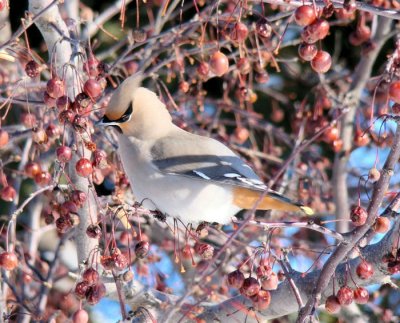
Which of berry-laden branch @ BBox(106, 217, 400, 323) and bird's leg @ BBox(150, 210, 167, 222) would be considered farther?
bird's leg @ BBox(150, 210, 167, 222)

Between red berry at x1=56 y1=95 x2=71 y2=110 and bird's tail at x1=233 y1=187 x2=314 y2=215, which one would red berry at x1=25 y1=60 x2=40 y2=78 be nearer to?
red berry at x1=56 y1=95 x2=71 y2=110

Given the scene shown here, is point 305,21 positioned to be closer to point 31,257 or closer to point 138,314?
point 138,314

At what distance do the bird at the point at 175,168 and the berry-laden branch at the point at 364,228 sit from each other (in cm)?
75

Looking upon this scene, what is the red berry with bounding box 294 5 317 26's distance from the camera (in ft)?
7.49

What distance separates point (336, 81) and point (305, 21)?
2.37 m

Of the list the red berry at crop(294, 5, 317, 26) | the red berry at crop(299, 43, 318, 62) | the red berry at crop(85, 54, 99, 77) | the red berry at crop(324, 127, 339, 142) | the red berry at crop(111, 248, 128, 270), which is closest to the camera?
the red berry at crop(294, 5, 317, 26)

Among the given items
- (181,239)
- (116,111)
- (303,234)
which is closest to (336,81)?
(303,234)

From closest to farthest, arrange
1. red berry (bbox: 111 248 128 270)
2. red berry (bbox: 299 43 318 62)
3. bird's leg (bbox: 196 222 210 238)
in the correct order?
1. red berry (bbox: 299 43 318 62)
2. red berry (bbox: 111 248 128 270)
3. bird's leg (bbox: 196 222 210 238)

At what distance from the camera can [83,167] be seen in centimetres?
265

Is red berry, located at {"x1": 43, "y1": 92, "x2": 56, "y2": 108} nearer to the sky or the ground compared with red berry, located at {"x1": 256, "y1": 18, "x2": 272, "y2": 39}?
nearer to the ground

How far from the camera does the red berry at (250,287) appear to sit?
2.51m

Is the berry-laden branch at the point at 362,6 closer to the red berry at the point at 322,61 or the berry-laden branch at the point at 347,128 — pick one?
the red berry at the point at 322,61

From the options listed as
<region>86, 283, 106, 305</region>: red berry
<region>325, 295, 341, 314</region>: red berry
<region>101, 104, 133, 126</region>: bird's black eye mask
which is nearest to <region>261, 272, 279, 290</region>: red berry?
<region>325, 295, 341, 314</region>: red berry

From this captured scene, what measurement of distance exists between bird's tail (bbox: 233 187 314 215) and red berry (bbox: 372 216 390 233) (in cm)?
63
